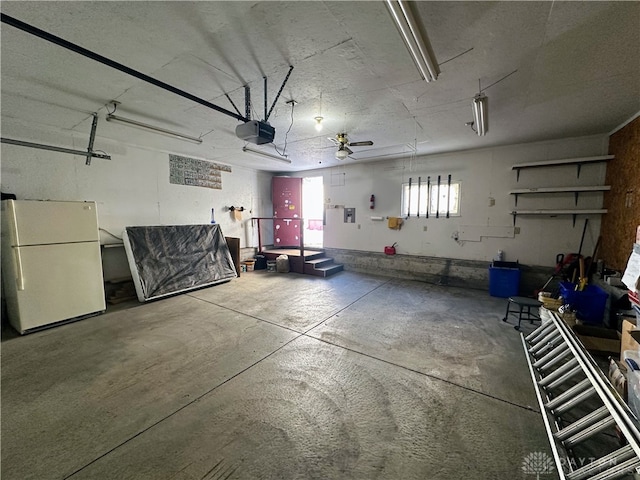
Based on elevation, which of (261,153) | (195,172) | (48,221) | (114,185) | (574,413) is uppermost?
(261,153)

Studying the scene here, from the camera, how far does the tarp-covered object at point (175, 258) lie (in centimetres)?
443

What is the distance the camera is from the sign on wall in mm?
5457

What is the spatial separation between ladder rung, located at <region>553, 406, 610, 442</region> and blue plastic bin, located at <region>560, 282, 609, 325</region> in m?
2.25

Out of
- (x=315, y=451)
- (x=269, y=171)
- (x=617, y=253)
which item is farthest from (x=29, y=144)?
(x=617, y=253)

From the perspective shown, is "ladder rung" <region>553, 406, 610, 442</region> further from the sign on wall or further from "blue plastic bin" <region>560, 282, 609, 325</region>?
the sign on wall

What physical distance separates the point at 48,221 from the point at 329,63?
4.11 meters

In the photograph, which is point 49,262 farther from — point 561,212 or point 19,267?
point 561,212

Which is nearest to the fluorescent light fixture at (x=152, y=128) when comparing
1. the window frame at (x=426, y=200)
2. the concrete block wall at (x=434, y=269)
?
the concrete block wall at (x=434, y=269)

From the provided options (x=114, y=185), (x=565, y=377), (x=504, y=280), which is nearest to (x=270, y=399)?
(x=565, y=377)

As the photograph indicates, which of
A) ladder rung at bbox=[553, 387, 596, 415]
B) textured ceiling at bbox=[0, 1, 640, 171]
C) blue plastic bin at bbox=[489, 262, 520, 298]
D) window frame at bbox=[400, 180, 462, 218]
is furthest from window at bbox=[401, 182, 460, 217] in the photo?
ladder rung at bbox=[553, 387, 596, 415]

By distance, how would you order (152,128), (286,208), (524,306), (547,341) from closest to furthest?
1. (547,341)
2. (524,306)
3. (152,128)
4. (286,208)

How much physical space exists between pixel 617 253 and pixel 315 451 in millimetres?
4754

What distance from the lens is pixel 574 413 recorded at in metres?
1.87

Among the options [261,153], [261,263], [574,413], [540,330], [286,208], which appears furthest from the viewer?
[286,208]
